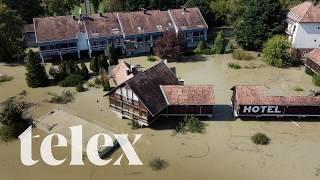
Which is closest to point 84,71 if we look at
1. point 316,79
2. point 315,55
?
point 316,79

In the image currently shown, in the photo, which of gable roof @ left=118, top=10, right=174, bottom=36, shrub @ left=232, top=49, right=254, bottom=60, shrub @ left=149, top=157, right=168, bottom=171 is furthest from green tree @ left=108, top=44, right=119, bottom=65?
shrub @ left=149, top=157, right=168, bottom=171

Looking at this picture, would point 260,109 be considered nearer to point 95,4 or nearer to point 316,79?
point 316,79

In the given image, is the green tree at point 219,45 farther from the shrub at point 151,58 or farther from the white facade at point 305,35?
the white facade at point 305,35

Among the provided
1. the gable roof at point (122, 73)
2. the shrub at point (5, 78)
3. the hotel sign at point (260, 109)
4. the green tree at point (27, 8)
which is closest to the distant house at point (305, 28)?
the hotel sign at point (260, 109)

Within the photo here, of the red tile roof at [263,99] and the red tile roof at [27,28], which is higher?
the red tile roof at [27,28]

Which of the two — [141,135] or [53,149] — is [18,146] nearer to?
[53,149]

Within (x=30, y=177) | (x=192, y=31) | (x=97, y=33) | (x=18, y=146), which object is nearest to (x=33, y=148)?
(x=18, y=146)
